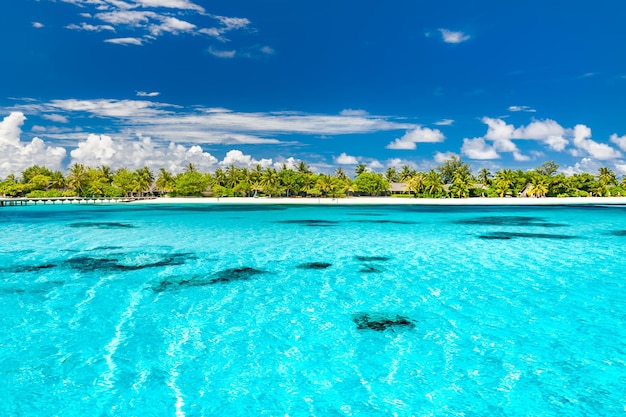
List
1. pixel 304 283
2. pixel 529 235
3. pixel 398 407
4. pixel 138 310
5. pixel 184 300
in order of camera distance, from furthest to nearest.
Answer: pixel 529 235 < pixel 304 283 < pixel 184 300 < pixel 138 310 < pixel 398 407

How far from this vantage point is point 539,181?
363 ft

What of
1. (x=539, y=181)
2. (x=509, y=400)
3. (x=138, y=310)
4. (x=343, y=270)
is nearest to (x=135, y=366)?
(x=138, y=310)

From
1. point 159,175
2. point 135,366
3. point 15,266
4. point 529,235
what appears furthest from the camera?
point 159,175

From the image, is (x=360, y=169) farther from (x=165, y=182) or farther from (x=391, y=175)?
(x=165, y=182)

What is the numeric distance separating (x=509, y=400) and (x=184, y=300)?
10454mm

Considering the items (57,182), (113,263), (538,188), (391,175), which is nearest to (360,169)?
(391,175)

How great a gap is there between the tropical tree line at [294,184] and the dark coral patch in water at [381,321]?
9942 centimetres

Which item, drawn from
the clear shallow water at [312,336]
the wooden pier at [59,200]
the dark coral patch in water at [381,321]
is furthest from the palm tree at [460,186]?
the dark coral patch in water at [381,321]

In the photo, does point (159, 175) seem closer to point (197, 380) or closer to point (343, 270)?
point (343, 270)

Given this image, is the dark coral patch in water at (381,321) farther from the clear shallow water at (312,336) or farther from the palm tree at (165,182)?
the palm tree at (165,182)

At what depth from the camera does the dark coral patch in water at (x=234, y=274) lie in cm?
1838

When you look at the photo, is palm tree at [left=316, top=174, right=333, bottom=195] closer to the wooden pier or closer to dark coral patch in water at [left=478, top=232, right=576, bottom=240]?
the wooden pier

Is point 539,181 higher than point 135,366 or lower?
higher

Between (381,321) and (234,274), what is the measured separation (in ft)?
28.5
